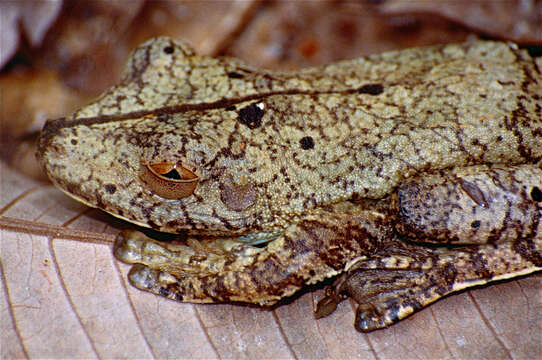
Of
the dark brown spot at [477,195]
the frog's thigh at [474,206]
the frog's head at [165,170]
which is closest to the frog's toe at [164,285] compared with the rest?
the frog's head at [165,170]

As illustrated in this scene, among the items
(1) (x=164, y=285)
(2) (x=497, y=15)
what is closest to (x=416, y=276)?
(1) (x=164, y=285)

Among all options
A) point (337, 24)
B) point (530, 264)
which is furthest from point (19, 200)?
point (337, 24)

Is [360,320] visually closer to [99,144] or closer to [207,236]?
[207,236]

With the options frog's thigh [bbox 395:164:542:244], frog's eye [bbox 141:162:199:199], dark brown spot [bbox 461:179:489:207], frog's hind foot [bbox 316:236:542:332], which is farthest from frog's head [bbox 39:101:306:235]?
dark brown spot [bbox 461:179:489:207]

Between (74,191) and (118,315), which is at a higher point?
(74,191)

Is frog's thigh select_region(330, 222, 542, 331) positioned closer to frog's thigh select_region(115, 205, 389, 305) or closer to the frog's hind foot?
the frog's hind foot
